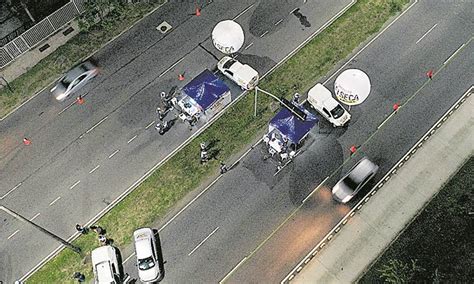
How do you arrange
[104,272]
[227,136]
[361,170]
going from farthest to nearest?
1. [227,136]
2. [361,170]
3. [104,272]

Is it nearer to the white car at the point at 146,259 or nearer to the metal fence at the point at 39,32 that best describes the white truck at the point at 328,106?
the white car at the point at 146,259

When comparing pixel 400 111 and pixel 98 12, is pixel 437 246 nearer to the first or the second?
pixel 400 111

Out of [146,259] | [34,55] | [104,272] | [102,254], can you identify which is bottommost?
[146,259]

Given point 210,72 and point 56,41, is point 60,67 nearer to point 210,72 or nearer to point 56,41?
point 56,41

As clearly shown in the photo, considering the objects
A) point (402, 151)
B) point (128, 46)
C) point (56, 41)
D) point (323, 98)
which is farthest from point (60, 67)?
point (402, 151)

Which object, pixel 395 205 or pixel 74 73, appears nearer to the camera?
pixel 395 205

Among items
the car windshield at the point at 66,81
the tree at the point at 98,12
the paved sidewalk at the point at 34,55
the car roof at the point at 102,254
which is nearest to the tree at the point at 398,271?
the car roof at the point at 102,254

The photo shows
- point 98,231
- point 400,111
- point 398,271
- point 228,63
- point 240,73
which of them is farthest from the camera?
point 228,63

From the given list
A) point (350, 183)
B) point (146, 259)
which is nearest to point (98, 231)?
point (146, 259)
